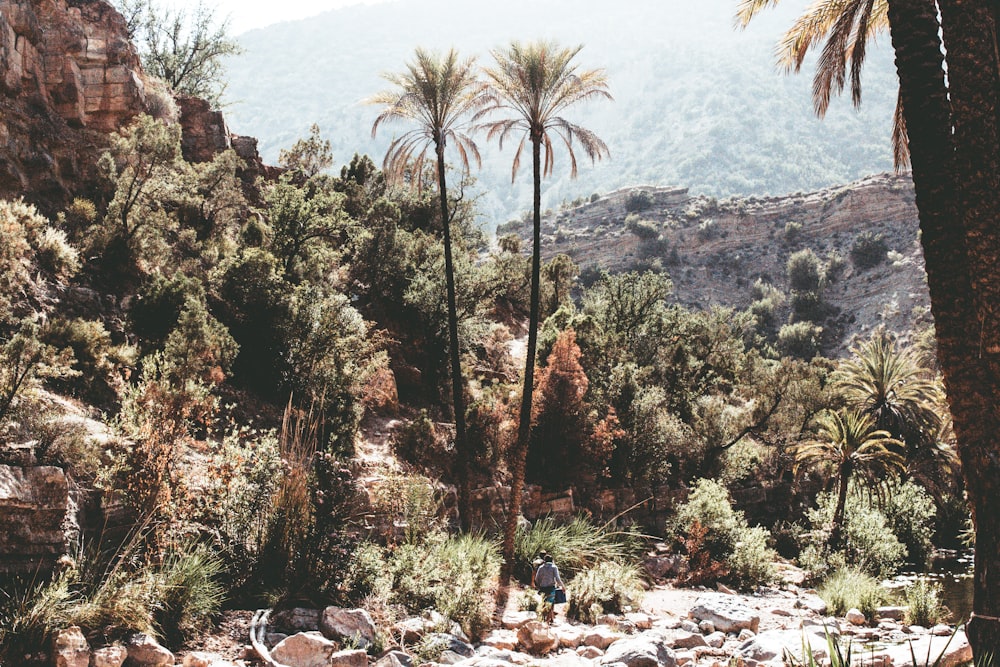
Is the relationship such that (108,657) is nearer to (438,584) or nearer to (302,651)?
(302,651)

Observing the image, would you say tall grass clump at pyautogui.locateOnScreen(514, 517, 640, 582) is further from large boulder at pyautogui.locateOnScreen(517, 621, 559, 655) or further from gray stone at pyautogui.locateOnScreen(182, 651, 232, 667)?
gray stone at pyautogui.locateOnScreen(182, 651, 232, 667)

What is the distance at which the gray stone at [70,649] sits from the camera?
606 centimetres

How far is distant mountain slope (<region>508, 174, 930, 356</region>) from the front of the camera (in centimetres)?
6512

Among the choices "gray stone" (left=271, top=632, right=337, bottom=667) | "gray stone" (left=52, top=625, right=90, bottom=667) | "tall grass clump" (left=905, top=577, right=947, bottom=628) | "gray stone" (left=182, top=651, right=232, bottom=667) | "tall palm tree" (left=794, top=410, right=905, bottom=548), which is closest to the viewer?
"gray stone" (left=52, top=625, right=90, bottom=667)

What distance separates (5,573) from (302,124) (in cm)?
19321

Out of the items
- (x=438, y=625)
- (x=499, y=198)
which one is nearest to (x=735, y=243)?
(x=438, y=625)

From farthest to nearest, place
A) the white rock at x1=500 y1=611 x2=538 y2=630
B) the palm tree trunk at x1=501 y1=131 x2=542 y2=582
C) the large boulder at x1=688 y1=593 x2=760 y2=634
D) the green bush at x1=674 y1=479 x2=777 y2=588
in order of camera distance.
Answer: the green bush at x1=674 y1=479 x2=777 y2=588 → the palm tree trunk at x1=501 y1=131 x2=542 y2=582 → the large boulder at x1=688 y1=593 x2=760 y2=634 → the white rock at x1=500 y1=611 x2=538 y2=630

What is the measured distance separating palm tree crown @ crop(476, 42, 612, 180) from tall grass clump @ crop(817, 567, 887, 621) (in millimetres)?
10586

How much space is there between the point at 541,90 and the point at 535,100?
243mm

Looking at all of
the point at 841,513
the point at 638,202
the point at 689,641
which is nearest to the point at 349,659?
the point at 689,641

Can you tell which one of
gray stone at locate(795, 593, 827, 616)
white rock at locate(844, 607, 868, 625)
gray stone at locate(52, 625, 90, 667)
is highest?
gray stone at locate(52, 625, 90, 667)

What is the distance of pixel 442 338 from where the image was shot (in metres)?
21.9

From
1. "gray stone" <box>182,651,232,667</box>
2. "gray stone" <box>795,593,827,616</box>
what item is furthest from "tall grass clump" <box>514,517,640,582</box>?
"gray stone" <box>182,651,232,667</box>

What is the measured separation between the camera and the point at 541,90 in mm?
14742
